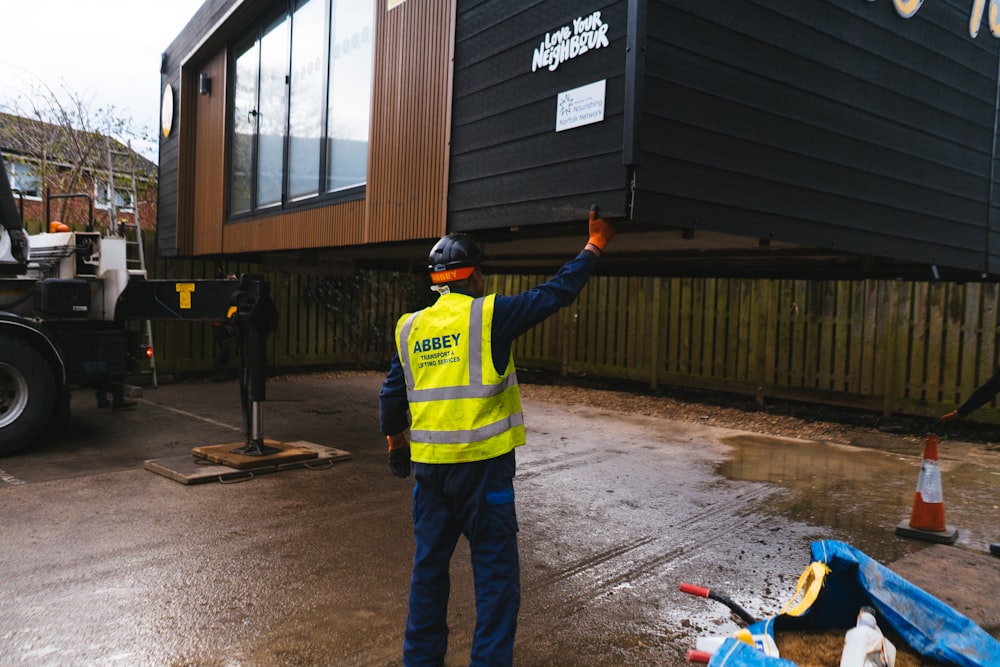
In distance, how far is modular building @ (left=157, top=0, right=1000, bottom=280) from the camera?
382cm

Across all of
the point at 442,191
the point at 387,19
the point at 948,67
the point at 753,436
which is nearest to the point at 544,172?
the point at 442,191

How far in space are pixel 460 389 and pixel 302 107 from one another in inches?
214

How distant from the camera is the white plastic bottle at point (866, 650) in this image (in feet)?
8.05

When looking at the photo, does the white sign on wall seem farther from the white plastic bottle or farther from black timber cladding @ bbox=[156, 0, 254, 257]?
black timber cladding @ bbox=[156, 0, 254, 257]

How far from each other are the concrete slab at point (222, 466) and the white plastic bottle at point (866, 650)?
17.0 feet

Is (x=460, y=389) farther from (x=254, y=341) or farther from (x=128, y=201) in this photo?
(x=128, y=201)

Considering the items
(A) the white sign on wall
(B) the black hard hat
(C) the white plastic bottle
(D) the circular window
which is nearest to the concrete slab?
(B) the black hard hat

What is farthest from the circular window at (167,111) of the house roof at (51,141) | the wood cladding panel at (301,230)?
the house roof at (51,141)

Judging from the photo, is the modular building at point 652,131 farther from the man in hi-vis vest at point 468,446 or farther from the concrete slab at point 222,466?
the concrete slab at point 222,466

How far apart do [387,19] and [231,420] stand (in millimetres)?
5631

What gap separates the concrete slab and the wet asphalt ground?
0.09 metres

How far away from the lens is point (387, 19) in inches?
227

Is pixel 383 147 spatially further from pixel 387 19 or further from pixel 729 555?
pixel 729 555

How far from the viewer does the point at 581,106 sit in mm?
3924
